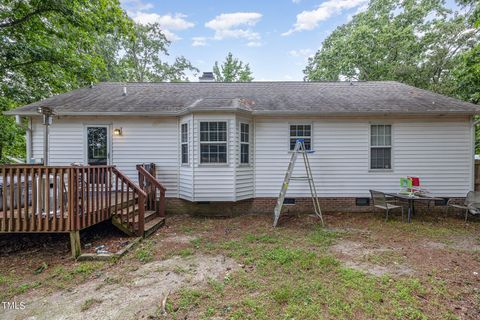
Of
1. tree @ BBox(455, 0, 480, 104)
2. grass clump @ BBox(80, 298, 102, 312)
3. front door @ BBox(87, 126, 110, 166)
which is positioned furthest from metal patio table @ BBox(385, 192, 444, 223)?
front door @ BBox(87, 126, 110, 166)

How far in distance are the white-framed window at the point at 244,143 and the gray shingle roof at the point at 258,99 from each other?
0.59m

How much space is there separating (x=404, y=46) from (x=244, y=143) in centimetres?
1624

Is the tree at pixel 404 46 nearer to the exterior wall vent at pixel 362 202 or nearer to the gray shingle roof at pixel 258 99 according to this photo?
the gray shingle roof at pixel 258 99

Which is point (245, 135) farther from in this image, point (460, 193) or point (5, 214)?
point (460, 193)

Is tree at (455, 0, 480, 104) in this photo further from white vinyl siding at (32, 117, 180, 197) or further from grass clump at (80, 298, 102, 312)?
grass clump at (80, 298, 102, 312)

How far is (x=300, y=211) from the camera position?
305 inches

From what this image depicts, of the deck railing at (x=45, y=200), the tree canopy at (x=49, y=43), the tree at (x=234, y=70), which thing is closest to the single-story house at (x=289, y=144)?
the tree canopy at (x=49, y=43)

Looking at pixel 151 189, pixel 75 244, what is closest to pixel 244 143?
pixel 151 189

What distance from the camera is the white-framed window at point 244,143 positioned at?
7.34 meters

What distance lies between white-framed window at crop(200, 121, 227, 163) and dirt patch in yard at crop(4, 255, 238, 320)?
3.45m

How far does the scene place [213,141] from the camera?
7047mm

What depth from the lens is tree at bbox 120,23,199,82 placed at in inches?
854

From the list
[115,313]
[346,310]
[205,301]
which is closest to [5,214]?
[115,313]

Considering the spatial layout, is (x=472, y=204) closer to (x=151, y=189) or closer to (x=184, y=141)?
(x=184, y=141)
